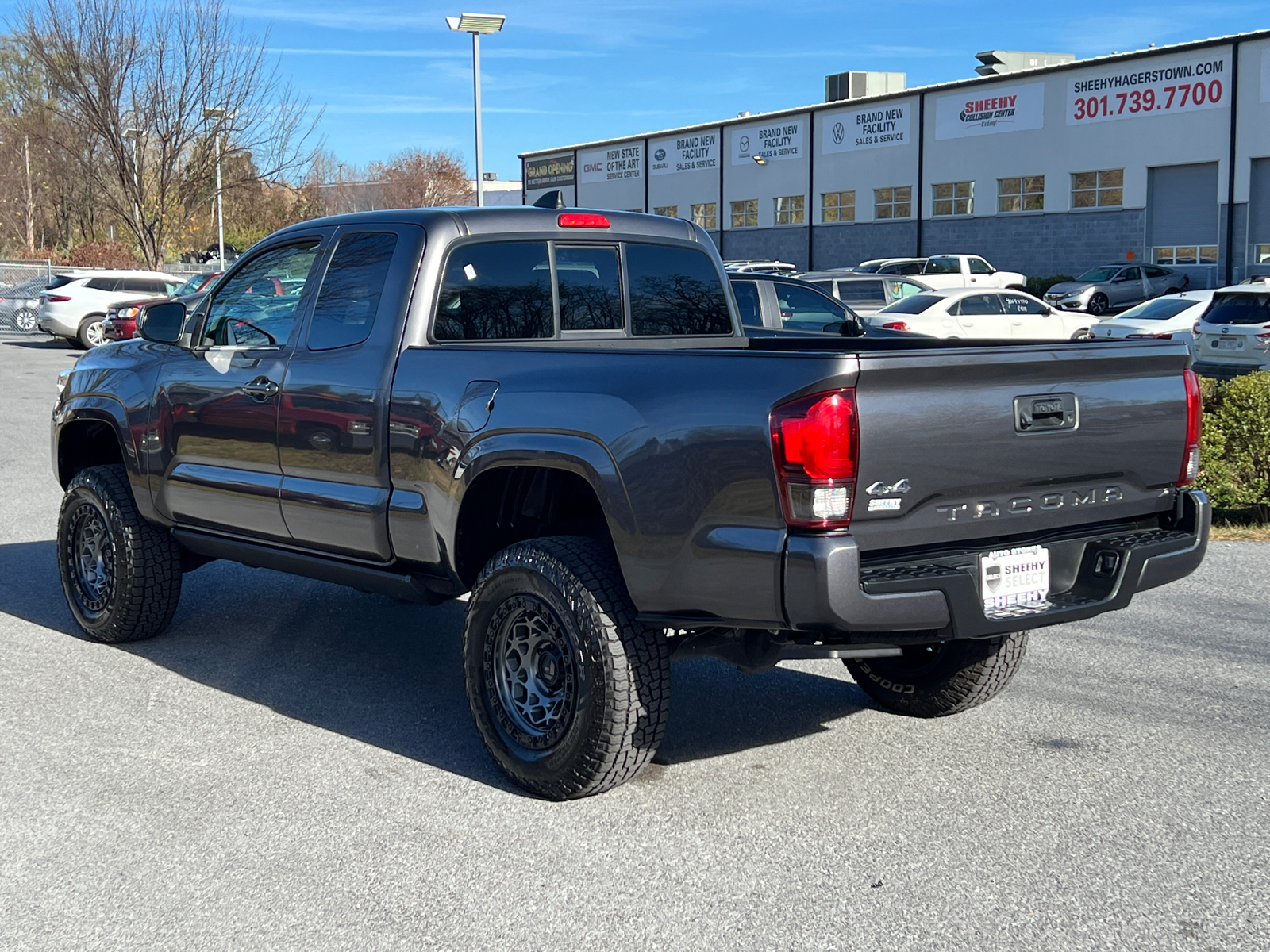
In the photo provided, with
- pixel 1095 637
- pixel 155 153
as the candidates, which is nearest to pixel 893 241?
pixel 155 153

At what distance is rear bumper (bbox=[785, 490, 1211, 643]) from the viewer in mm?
3795

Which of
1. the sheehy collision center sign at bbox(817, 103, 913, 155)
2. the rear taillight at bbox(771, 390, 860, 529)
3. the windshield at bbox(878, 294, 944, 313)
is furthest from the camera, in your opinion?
the sheehy collision center sign at bbox(817, 103, 913, 155)

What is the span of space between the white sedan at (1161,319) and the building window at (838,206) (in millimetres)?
26557

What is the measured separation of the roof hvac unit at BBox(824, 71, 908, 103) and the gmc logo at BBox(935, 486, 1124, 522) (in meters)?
51.6

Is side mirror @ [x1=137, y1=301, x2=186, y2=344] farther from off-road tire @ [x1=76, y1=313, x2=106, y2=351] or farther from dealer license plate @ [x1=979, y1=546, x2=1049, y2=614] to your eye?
off-road tire @ [x1=76, y1=313, x2=106, y2=351]

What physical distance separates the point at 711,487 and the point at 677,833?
111cm

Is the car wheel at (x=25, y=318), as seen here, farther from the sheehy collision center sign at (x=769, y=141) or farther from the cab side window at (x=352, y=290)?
the cab side window at (x=352, y=290)

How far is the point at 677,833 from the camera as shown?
13.8 ft

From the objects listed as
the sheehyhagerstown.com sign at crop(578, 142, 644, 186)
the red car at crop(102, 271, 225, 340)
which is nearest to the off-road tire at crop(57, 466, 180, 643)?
the red car at crop(102, 271, 225, 340)

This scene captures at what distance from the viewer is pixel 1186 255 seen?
41625mm

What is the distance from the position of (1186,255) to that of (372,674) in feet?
134

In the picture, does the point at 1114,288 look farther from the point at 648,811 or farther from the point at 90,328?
the point at 648,811

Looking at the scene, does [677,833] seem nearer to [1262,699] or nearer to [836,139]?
[1262,699]

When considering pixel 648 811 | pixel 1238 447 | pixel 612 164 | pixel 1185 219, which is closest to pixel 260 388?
pixel 648 811
